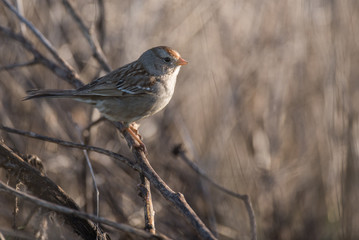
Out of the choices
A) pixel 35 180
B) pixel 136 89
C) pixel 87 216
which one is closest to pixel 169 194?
pixel 87 216

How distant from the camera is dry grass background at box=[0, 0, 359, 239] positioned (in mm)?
3943

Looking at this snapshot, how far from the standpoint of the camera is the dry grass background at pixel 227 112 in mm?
3943

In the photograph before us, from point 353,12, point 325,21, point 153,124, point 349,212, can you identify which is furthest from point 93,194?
point 353,12

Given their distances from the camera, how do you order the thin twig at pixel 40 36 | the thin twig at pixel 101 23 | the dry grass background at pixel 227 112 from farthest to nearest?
the dry grass background at pixel 227 112
the thin twig at pixel 101 23
the thin twig at pixel 40 36

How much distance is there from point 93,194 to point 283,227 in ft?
6.59

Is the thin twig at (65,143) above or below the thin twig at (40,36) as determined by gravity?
below

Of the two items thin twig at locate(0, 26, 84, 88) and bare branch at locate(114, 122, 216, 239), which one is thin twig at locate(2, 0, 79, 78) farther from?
bare branch at locate(114, 122, 216, 239)

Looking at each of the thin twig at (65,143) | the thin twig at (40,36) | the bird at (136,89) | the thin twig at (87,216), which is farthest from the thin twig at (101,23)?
the thin twig at (87,216)

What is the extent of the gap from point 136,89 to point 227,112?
4.04ft

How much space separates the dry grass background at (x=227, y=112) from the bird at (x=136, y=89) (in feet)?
1.89

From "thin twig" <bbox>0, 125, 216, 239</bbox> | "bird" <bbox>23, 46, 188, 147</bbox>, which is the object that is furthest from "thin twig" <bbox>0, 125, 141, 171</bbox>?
"bird" <bbox>23, 46, 188, 147</bbox>

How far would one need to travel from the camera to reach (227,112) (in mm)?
4199

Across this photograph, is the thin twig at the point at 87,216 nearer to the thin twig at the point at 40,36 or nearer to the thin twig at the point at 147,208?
the thin twig at the point at 147,208

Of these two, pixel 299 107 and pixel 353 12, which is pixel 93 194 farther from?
pixel 353 12
